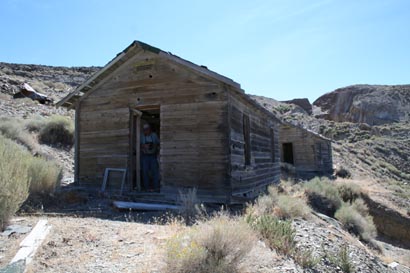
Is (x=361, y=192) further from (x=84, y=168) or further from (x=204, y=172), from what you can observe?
(x=84, y=168)

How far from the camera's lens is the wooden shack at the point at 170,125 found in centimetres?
889

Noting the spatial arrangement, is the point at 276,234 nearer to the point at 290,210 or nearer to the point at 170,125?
the point at 290,210

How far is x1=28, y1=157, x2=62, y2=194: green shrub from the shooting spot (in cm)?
780

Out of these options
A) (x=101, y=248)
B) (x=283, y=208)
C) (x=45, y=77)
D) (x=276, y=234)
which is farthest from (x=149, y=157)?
(x=45, y=77)

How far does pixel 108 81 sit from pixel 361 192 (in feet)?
46.4

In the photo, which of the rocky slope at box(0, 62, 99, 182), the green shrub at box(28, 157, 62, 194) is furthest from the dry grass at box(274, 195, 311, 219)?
the rocky slope at box(0, 62, 99, 182)

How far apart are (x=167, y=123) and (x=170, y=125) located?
0.11 m

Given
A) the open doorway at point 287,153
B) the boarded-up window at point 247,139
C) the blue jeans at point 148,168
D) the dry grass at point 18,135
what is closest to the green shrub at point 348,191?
the boarded-up window at point 247,139

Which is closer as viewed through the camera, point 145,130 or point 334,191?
point 145,130

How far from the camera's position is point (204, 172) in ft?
29.3

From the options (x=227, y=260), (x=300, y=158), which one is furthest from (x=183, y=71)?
(x=300, y=158)

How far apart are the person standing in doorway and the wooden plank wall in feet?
2.42

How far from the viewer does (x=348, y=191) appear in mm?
16812

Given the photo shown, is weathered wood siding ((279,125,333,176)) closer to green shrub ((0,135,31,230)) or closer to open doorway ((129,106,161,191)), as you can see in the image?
open doorway ((129,106,161,191))
